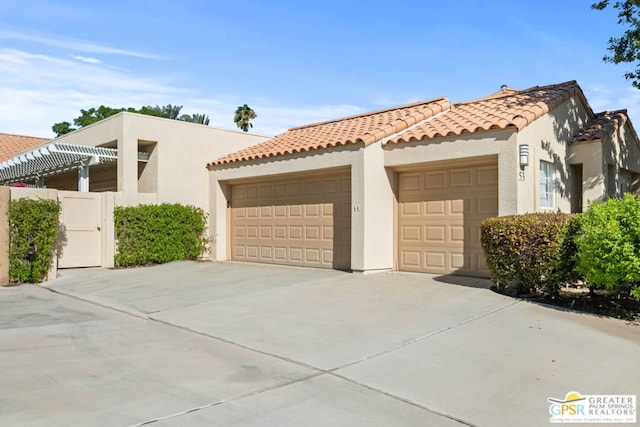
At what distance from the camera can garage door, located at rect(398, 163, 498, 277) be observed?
987 centimetres

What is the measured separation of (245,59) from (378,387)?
39.2 ft

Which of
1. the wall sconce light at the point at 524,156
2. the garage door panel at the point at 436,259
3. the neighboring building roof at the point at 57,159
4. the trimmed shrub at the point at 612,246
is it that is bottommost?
the garage door panel at the point at 436,259

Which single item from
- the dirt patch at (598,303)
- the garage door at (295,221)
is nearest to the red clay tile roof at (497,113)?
the garage door at (295,221)

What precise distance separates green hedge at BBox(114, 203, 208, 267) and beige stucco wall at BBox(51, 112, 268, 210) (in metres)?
0.47

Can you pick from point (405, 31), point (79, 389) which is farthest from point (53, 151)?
point (79, 389)

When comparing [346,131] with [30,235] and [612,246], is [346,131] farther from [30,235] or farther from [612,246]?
[30,235]

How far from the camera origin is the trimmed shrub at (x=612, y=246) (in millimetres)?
6488

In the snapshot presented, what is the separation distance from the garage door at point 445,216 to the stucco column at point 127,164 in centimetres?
772

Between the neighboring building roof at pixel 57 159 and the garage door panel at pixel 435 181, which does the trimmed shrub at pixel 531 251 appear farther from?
the neighboring building roof at pixel 57 159

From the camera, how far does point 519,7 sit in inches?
441

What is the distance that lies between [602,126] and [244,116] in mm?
30877

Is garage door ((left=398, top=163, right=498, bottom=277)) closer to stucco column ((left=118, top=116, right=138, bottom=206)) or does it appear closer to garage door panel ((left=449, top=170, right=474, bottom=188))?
garage door panel ((left=449, top=170, right=474, bottom=188))

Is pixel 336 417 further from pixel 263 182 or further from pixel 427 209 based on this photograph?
pixel 263 182

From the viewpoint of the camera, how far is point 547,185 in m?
10.4
